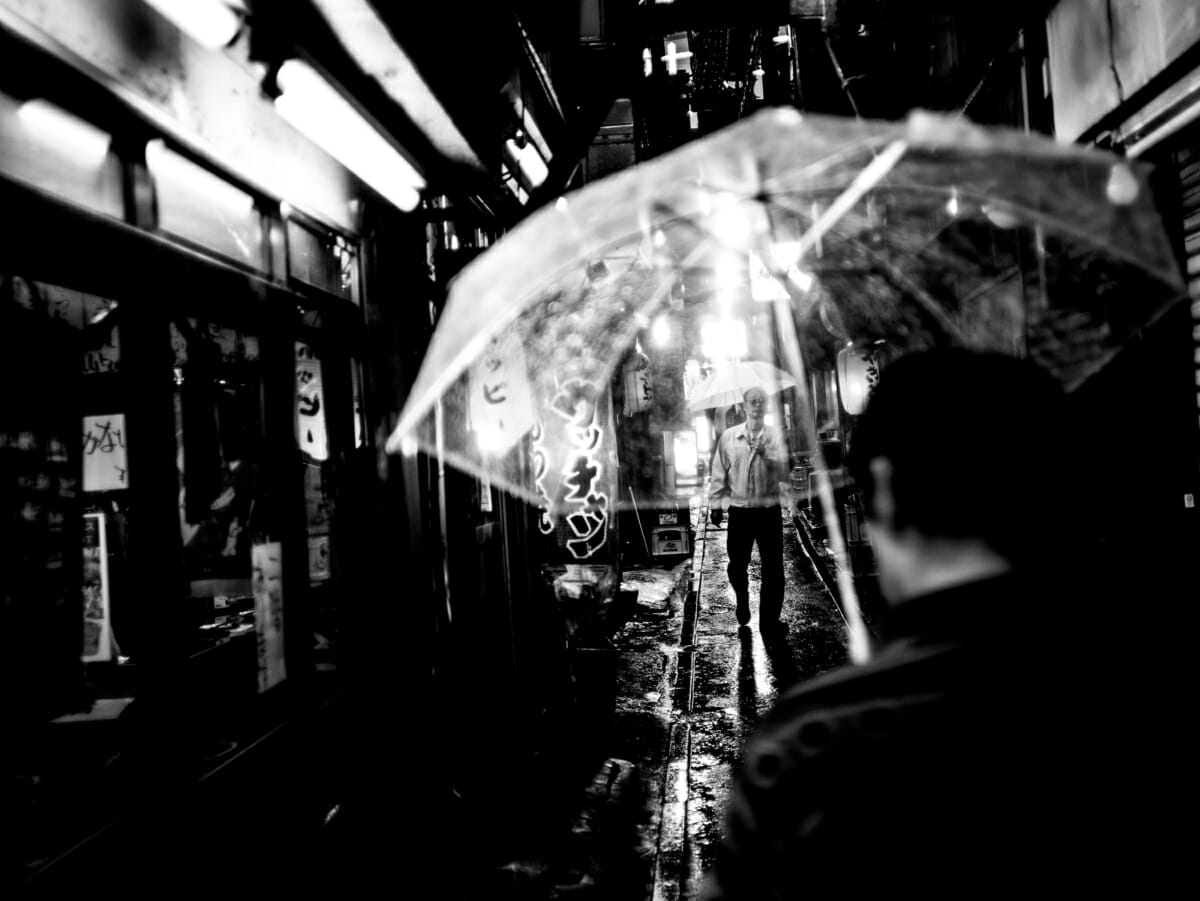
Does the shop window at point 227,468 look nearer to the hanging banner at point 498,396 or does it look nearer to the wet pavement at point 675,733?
the hanging banner at point 498,396

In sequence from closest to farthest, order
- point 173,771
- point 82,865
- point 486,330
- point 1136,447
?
1. point 486,330
2. point 82,865
3. point 173,771
4. point 1136,447

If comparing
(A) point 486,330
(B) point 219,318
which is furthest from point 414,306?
(A) point 486,330

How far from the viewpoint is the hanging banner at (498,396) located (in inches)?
283

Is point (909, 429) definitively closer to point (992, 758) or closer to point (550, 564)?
point (992, 758)

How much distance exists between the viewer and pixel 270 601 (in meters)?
5.69

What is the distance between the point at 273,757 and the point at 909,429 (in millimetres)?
4983

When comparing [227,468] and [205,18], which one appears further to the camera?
[227,468]

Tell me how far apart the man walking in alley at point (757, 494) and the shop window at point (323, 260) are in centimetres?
629

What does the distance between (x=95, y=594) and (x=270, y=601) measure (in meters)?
1.62

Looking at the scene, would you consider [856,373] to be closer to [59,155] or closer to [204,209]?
[204,209]

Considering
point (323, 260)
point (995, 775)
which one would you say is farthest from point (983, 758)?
point (323, 260)

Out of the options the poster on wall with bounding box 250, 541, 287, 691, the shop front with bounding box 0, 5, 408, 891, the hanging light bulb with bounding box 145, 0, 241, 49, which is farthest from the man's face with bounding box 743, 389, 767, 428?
the hanging light bulb with bounding box 145, 0, 241, 49

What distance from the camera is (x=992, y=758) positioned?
141 cm

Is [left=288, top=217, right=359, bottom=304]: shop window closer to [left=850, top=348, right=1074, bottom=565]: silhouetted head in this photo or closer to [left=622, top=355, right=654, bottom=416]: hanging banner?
[left=850, top=348, right=1074, bottom=565]: silhouetted head
